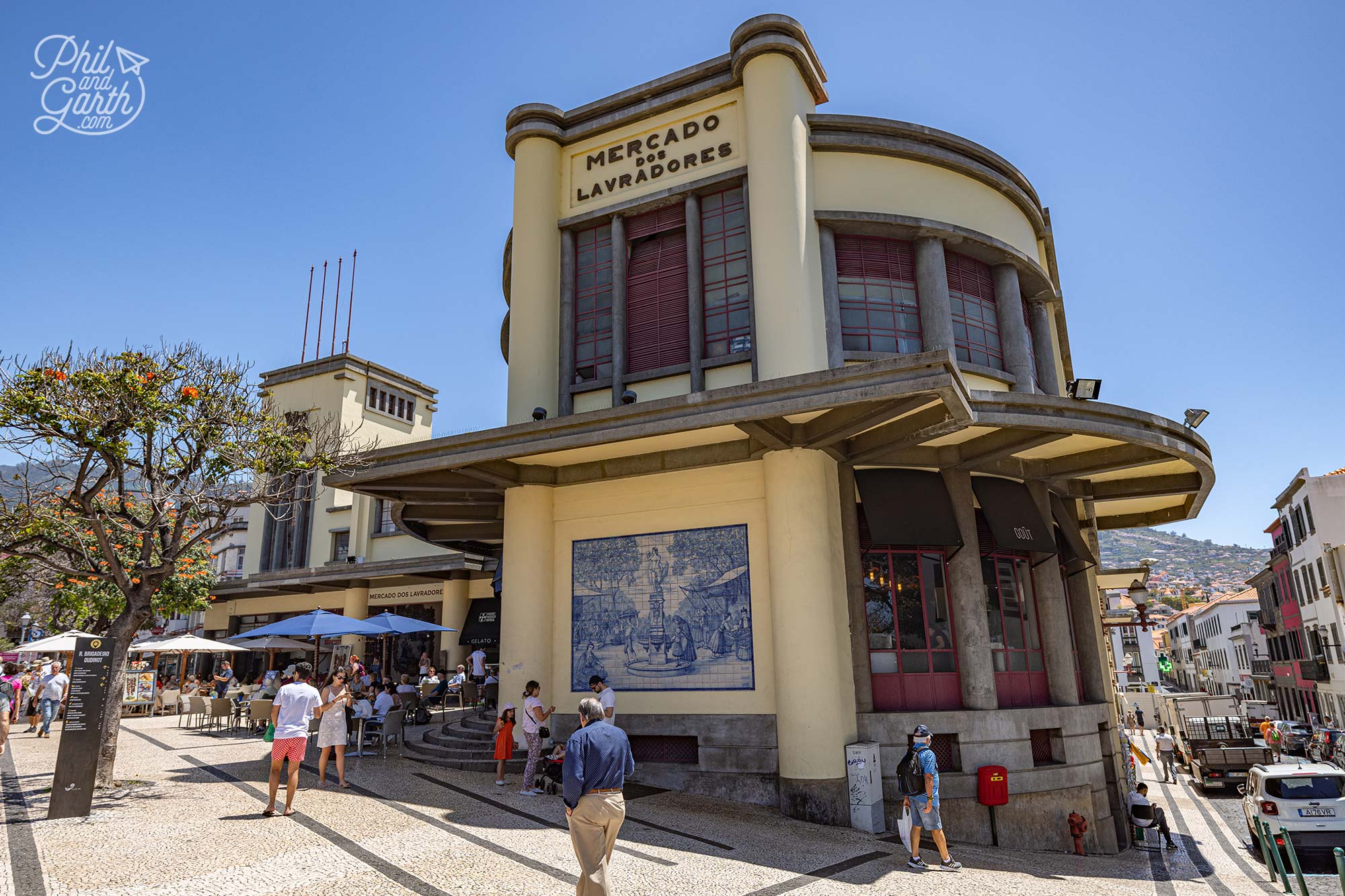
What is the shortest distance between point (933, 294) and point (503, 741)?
1035cm

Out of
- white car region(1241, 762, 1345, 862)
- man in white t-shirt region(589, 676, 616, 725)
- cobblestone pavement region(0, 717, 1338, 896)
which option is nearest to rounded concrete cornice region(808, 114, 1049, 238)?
man in white t-shirt region(589, 676, 616, 725)

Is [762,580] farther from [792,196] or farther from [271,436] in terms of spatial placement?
[271,436]

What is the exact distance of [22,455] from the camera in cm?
1062

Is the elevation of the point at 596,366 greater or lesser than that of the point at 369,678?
greater

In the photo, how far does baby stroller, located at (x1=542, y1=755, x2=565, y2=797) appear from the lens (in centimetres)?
1127

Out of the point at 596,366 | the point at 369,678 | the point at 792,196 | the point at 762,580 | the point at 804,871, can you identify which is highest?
the point at 792,196

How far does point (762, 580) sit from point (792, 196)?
643cm

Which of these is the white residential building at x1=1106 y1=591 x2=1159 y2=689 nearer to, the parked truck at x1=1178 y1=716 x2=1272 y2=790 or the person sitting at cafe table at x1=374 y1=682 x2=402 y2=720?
the parked truck at x1=1178 y1=716 x2=1272 y2=790

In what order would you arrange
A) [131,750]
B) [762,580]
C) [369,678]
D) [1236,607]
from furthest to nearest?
[1236,607] → [369,678] → [131,750] → [762,580]

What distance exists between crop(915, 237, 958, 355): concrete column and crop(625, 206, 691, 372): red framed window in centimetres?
419

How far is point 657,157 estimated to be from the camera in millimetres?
15797

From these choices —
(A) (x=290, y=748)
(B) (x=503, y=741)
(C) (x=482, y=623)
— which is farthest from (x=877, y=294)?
(C) (x=482, y=623)

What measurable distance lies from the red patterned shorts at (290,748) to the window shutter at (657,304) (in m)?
8.28

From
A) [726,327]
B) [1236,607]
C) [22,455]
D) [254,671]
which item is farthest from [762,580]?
[1236,607]
